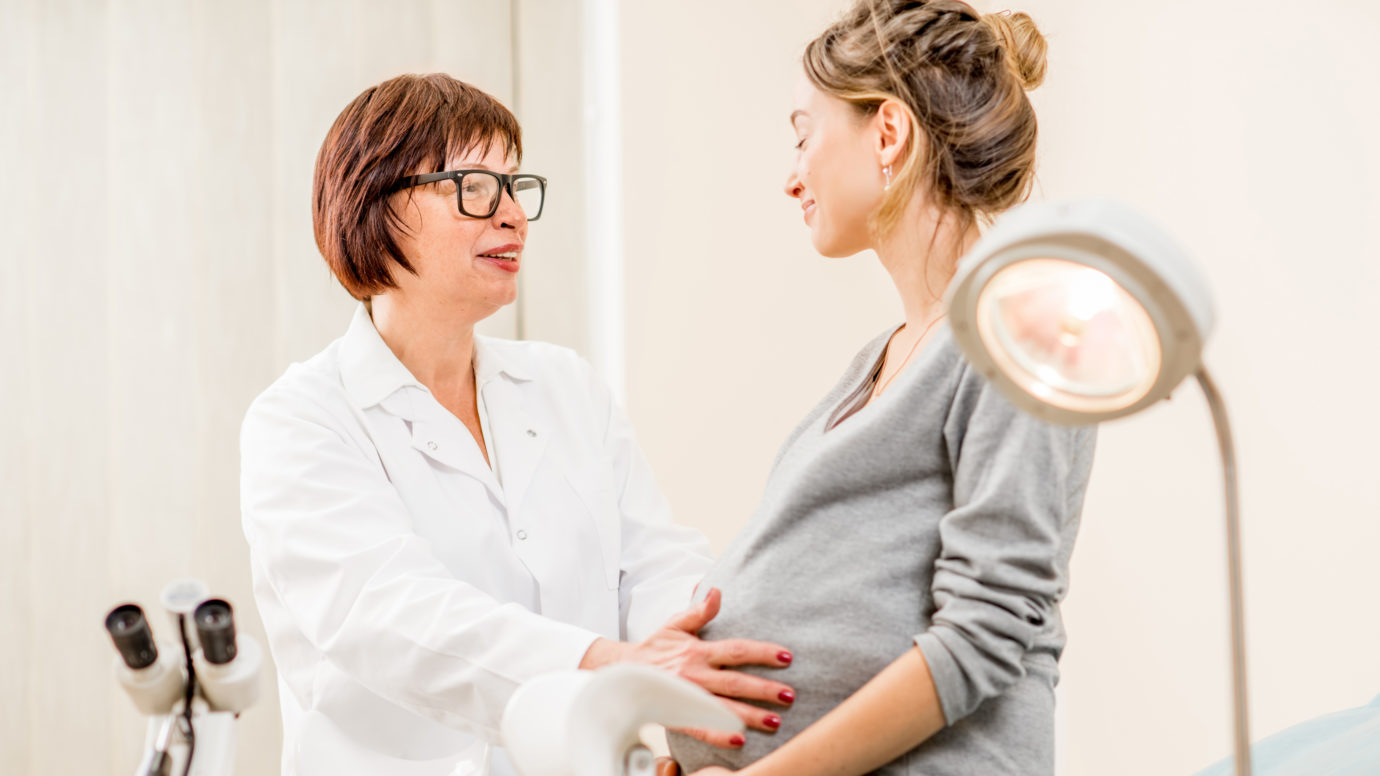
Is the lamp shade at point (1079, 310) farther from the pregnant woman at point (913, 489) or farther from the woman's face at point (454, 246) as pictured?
the woman's face at point (454, 246)

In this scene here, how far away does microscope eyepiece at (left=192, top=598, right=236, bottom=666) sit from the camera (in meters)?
0.67

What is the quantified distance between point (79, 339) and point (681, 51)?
50.8 inches

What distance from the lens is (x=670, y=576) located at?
1460mm

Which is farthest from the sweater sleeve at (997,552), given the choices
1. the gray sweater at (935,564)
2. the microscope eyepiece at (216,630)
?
the microscope eyepiece at (216,630)

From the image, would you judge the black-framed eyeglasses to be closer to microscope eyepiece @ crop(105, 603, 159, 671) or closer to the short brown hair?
the short brown hair

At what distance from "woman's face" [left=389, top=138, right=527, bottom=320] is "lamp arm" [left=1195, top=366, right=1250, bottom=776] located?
0.97 metres

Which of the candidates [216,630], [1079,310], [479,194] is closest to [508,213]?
[479,194]

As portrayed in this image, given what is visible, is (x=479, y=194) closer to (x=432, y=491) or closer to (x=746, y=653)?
(x=432, y=491)

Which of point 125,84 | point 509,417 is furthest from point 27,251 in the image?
point 509,417

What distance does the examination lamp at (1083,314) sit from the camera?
1.72 feet

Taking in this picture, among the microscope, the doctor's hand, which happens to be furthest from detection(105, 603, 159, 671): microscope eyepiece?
the doctor's hand

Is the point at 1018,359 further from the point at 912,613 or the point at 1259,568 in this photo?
the point at 1259,568

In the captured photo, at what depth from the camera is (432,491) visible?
52.8 inches

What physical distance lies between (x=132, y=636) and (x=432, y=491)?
2.28 feet
